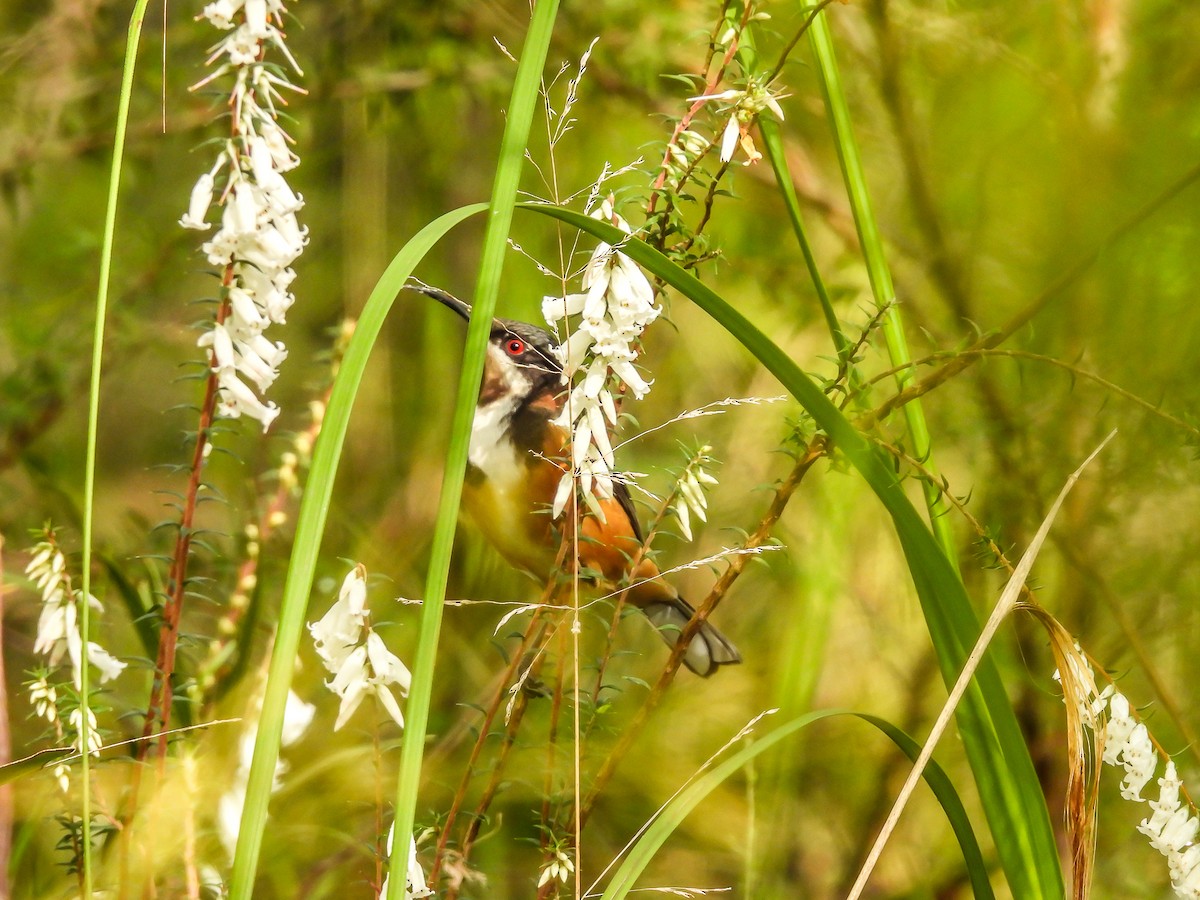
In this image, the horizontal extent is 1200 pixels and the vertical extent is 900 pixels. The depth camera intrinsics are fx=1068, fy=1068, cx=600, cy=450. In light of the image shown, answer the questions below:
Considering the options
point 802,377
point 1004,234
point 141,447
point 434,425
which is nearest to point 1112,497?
point 1004,234

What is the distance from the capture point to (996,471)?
1438mm

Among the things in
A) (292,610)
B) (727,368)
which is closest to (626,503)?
(727,368)

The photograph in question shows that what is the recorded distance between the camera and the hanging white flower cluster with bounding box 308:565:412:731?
0.61 metres

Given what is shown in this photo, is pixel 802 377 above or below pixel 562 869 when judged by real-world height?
above

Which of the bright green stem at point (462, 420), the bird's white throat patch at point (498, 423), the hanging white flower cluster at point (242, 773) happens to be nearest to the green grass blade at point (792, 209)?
the bright green stem at point (462, 420)

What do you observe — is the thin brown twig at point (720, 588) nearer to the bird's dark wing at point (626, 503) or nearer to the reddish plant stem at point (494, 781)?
the reddish plant stem at point (494, 781)

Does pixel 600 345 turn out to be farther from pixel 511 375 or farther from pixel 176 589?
pixel 511 375

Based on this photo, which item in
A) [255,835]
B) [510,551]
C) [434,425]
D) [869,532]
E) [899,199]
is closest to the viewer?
[255,835]

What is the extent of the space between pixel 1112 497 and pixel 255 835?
3.95 ft

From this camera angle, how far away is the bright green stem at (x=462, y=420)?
1.67 feet

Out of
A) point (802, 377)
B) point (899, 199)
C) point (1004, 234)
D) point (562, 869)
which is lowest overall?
point (562, 869)

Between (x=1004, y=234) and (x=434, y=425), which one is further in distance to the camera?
(x=434, y=425)

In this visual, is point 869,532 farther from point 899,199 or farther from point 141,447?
point 141,447

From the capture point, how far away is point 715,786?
700 mm
